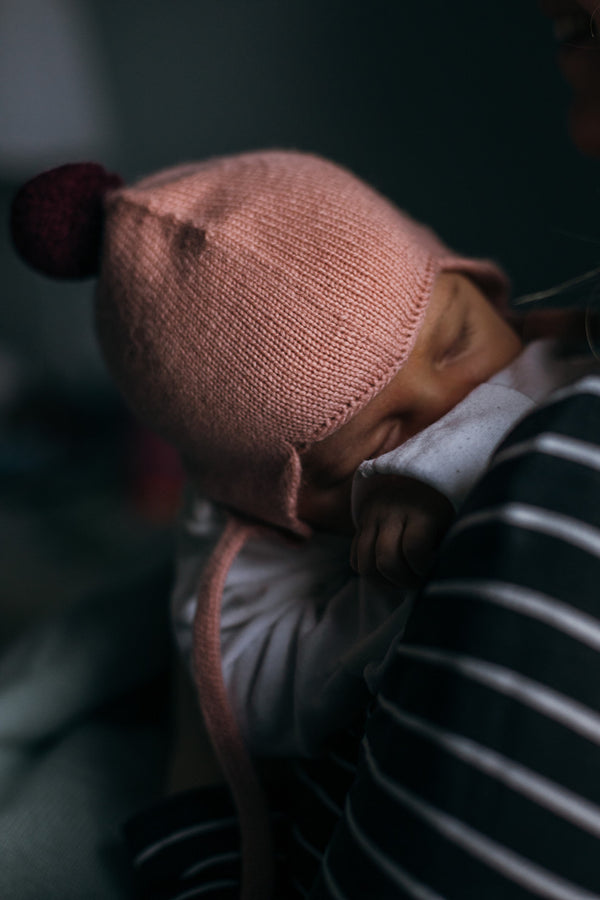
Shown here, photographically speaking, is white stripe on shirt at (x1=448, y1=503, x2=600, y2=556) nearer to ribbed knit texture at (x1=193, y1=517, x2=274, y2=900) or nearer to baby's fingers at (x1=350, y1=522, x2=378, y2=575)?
baby's fingers at (x1=350, y1=522, x2=378, y2=575)

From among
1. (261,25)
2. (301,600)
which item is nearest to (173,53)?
(261,25)

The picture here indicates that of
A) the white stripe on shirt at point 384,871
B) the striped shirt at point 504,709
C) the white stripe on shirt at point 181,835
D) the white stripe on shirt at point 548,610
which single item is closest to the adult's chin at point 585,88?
the striped shirt at point 504,709

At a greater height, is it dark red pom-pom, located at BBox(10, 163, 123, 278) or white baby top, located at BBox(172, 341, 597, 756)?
dark red pom-pom, located at BBox(10, 163, 123, 278)

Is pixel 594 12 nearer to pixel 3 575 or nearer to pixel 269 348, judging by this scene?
pixel 269 348

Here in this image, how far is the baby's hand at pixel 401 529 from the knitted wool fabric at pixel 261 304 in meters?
0.08

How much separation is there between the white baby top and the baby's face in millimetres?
27

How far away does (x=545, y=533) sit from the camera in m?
0.32

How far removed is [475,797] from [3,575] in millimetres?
1105

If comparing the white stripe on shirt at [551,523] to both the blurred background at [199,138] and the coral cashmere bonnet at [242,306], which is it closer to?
the coral cashmere bonnet at [242,306]

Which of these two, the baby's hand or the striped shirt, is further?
the baby's hand

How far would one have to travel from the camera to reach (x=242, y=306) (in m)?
0.51

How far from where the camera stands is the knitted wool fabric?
1.65 feet

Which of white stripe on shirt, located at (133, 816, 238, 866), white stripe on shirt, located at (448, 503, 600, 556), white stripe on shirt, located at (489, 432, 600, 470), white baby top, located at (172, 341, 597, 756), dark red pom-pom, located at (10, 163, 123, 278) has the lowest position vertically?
white stripe on shirt, located at (133, 816, 238, 866)

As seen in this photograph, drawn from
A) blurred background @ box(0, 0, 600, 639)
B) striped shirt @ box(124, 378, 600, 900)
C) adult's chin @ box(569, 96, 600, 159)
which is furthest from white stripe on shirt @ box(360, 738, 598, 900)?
blurred background @ box(0, 0, 600, 639)
